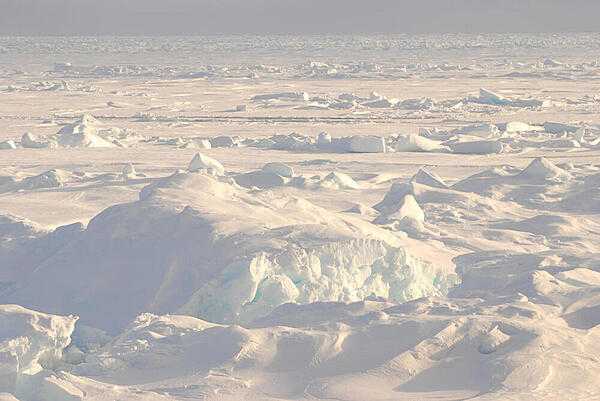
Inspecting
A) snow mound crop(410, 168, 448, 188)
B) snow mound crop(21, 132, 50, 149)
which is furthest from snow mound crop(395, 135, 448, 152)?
snow mound crop(21, 132, 50, 149)

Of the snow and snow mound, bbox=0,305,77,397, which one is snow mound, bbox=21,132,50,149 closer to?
the snow

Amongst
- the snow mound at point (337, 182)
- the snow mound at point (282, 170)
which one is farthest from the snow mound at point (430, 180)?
the snow mound at point (282, 170)

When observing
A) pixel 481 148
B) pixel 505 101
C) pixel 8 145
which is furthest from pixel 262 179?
pixel 505 101

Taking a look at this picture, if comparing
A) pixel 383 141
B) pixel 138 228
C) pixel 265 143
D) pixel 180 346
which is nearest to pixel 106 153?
pixel 265 143

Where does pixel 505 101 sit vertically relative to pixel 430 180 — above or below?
below

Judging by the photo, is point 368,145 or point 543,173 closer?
point 543,173

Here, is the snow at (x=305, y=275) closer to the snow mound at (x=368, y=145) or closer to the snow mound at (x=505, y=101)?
the snow mound at (x=368, y=145)

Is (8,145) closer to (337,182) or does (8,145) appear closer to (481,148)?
(337,182)

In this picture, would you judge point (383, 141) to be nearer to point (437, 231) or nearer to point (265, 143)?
point (265, 143)
